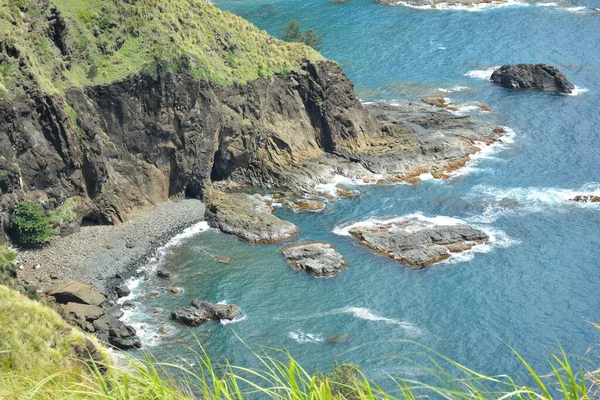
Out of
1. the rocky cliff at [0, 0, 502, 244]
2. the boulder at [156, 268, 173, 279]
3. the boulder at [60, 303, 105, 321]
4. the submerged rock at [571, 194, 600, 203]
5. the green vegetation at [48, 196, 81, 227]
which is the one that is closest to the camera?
the boulder at [60, 303, 105, 321]

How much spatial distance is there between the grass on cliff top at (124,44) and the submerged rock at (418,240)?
23158 mm

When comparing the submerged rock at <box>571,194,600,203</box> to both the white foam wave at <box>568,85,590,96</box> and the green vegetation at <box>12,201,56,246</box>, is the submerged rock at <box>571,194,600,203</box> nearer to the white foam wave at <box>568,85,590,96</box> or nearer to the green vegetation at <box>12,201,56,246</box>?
the white foam wave at <box>568,85,590,96</box>

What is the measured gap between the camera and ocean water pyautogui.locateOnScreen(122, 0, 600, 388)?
172 ft

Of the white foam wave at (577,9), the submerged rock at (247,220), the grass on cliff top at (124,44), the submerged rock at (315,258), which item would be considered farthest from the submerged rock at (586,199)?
the white foam wave at (577,9)

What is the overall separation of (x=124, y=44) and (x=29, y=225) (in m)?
21.8

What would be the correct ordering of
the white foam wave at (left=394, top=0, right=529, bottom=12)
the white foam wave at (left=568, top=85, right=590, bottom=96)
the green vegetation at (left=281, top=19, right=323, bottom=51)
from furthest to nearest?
the white foam wave at (left=394, top=0, right=529, bottom=12) < the green vegetation at (left=281, top=19, right=323, bottom=51) < the white foam wave at (left=568, top=85, right=590, bottom=96)

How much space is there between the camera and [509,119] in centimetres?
9444

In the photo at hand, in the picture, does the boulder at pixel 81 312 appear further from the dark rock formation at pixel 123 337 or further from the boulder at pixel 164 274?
the boulder at pixel 164 274

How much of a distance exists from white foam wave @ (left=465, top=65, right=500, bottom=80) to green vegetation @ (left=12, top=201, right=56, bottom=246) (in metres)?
69.2

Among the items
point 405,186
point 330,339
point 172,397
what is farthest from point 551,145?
point 172,397

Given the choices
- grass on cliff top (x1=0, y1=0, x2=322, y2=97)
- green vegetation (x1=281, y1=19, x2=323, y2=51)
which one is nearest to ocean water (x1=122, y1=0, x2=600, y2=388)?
green vegetation (x1=281, y1=19, x2=323, y2=51)

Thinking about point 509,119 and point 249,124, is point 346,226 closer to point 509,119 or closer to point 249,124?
point 249,124

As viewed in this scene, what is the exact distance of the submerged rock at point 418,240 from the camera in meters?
64.1

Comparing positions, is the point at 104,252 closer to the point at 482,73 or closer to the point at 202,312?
the point at 202,312
